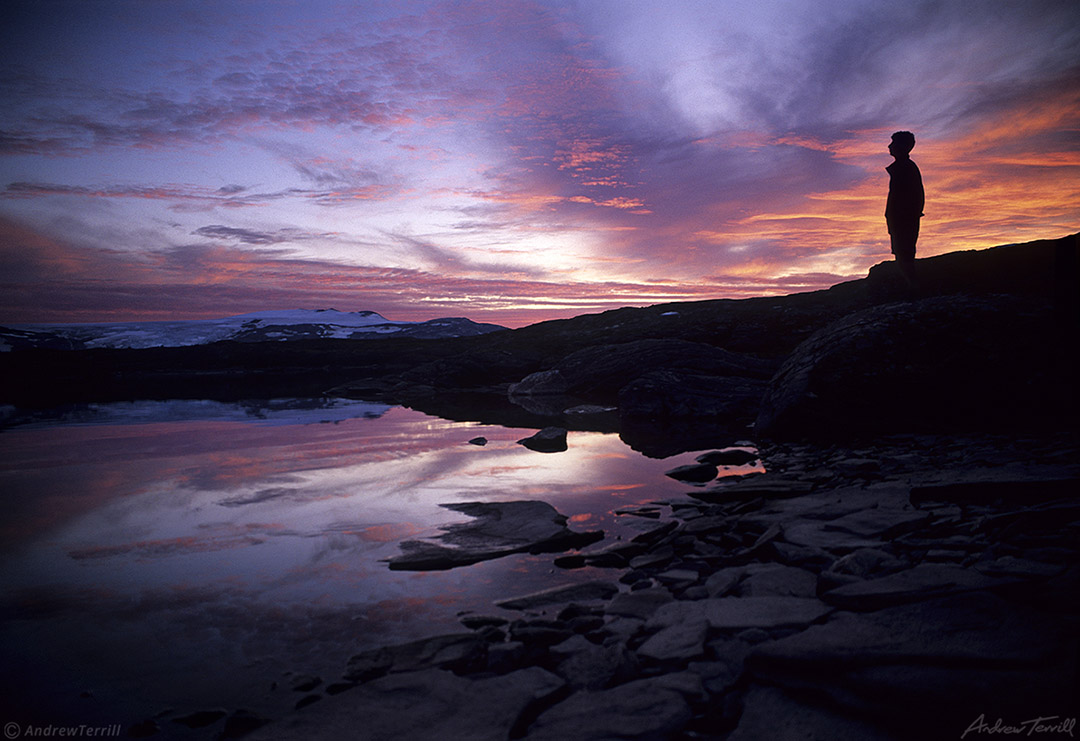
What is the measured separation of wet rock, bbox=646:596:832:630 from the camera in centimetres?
240

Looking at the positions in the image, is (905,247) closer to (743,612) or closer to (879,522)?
(879,522)

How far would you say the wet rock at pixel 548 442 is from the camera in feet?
25.2

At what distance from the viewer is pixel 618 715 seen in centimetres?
196

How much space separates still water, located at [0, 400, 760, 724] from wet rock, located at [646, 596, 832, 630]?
30.0 inches

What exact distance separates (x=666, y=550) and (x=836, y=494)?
1709 millimetres

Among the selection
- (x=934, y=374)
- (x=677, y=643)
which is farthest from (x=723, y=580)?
(x=934, y=374)

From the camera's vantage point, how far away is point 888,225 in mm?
→ 11211

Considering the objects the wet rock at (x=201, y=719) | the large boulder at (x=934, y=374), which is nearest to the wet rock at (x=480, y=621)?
the wet rock at (x=201, y=719)

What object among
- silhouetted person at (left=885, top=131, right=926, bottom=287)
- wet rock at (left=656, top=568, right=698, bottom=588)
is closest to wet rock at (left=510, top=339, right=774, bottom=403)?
silhouetted person at (left=885, top=131, right=926, bottom=287)

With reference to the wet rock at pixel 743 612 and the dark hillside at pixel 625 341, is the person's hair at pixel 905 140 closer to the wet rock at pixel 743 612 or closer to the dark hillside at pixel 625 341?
the dark hillside at pixel 625 341

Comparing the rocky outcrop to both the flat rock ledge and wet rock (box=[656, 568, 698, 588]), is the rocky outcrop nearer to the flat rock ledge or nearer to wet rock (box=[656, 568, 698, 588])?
the flat rock ledge

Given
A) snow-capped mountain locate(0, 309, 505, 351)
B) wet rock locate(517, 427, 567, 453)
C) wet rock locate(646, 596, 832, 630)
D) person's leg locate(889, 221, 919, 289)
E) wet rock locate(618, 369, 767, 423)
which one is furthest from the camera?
snow-capped mountain locate(0, 309, 505, 351)

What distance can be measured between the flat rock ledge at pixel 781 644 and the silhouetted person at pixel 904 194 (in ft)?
28.8

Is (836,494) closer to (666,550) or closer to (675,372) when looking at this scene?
(666,550)
